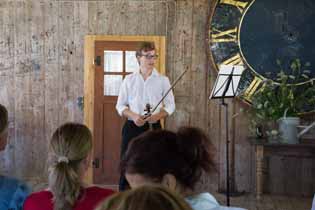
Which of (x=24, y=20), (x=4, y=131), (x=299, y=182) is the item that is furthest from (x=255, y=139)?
(x=4, y=131)

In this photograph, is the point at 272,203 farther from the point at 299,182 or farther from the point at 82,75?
the point at 82,75

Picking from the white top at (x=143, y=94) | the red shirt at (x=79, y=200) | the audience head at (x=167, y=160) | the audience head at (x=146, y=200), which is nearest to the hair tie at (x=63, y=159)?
the red shirt at (x=79, y=200)

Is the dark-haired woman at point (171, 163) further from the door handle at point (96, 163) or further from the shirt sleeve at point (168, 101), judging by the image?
the door handle at point (96, 163)

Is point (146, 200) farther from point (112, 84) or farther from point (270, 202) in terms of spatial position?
point (112, 84)

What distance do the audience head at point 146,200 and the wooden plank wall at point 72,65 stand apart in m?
4.09

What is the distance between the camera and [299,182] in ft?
15.9

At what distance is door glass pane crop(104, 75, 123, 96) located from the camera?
16.1 ft

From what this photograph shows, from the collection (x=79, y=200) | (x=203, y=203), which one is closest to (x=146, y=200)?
(x=203, y=203)

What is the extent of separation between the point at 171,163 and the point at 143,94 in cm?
263

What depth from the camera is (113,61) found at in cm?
491

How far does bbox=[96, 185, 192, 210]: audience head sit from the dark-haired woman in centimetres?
65

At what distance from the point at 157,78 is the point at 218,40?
0.95m

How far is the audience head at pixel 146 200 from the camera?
0.78m

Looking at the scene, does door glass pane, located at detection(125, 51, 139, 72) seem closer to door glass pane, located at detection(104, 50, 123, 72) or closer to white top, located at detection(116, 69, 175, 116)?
door glass pane, located at detection(104, 50, 123, 72)
